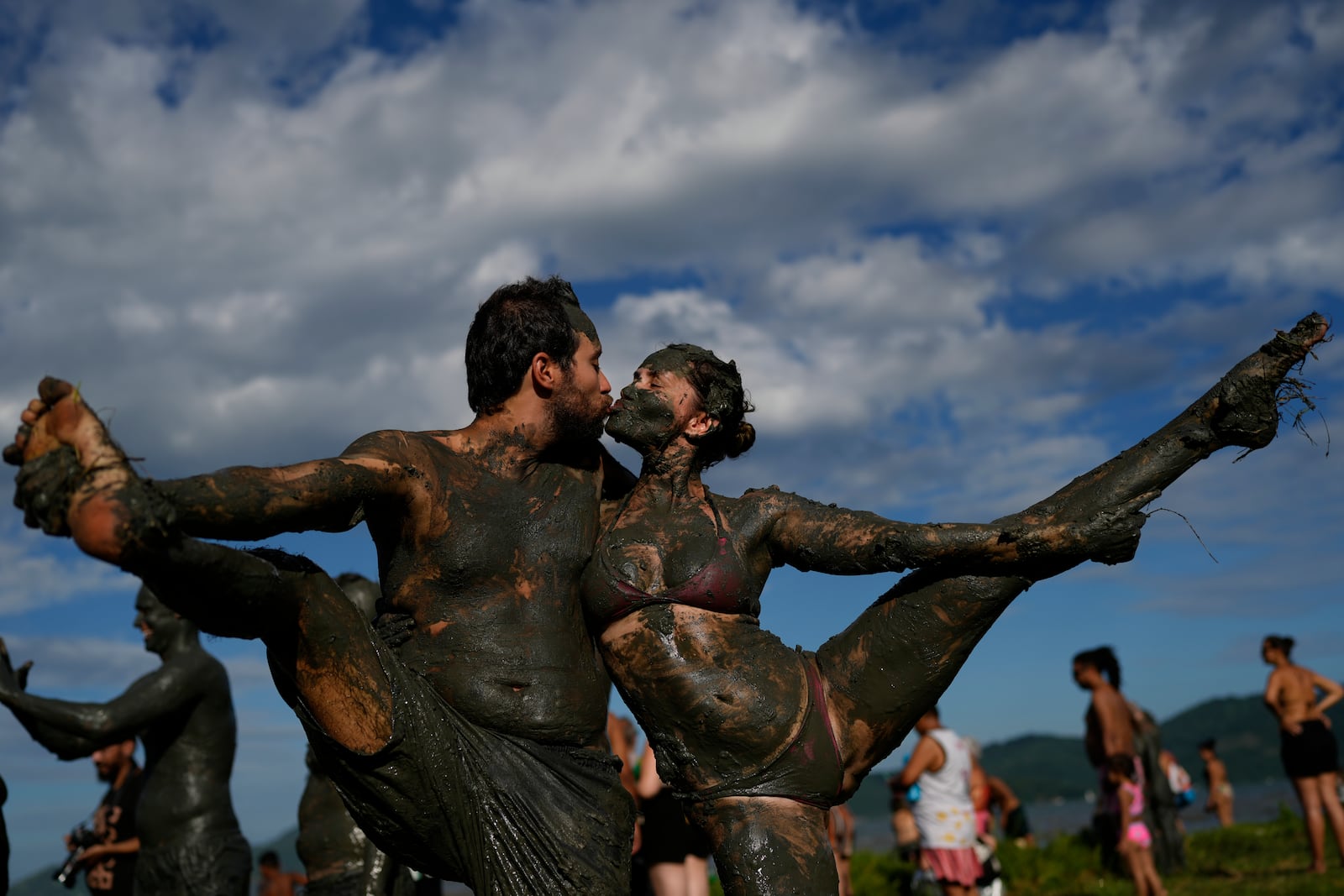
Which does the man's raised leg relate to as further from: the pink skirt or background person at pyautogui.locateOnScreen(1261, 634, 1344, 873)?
background person at pyautogui.locateOnScreen(1261, 634, 1344, 873)

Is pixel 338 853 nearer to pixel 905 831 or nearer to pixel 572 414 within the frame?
pixel 572 414

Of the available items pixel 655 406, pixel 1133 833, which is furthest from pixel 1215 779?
pixel 655 406

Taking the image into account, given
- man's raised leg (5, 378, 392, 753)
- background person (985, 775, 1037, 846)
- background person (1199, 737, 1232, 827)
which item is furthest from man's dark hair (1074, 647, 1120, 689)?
background person (1199, 737, 1232, 827)

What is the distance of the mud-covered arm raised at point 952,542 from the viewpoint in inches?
135

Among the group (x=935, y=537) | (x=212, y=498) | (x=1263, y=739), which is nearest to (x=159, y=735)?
(x=212, y=498)

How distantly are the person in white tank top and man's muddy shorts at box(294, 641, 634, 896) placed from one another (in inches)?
218

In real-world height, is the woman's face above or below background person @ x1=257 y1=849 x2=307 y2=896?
above

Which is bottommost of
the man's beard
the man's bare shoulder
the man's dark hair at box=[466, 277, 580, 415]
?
the man's bare shoulder

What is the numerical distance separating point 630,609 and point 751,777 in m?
0.60

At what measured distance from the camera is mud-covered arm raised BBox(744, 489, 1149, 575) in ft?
11.3

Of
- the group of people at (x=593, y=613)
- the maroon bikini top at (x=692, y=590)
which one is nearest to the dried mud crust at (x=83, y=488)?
the group of people at (x=593, y=613)

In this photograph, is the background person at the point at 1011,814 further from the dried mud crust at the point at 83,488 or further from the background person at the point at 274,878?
the dried mud crust at the point at 83,488

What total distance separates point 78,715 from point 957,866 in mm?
5672

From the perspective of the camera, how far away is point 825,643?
3830mm
